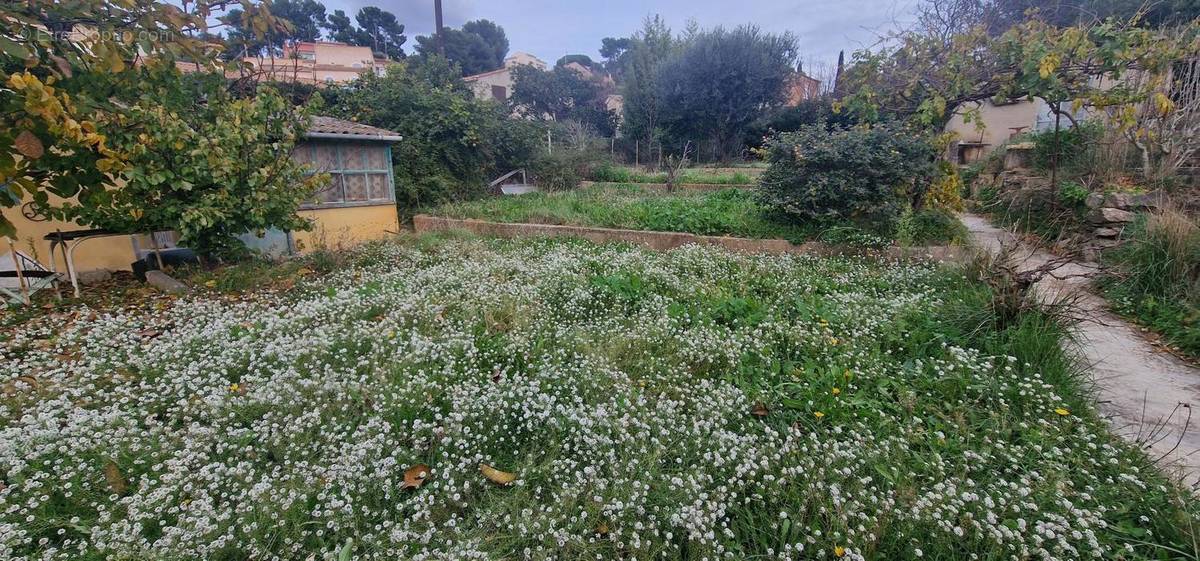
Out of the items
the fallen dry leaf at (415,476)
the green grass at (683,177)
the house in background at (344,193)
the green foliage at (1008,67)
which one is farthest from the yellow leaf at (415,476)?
the green grass at (683,177)

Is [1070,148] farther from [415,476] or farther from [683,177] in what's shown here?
[415,476]

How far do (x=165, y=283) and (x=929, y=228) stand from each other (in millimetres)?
9123

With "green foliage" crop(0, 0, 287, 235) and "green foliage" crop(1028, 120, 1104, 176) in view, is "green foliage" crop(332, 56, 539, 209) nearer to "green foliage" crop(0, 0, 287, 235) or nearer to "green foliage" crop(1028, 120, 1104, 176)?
"green foliage" crop(0, 0, 287, 235)

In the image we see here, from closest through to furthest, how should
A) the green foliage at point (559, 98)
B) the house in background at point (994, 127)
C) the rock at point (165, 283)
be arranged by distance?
the rock at point (165, 283) < the house in background at point (994, 127) < the green foliage at point (559, 98)

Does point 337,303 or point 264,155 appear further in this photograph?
point 264,155

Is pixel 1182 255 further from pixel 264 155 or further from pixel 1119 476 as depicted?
pixel 264 155

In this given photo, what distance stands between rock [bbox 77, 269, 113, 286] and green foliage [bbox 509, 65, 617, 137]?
75.7 feet

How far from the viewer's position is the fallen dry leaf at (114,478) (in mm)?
2100

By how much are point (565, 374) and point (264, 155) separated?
4.63m

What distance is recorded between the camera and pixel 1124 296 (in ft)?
14.0

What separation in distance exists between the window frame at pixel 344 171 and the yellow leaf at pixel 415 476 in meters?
8.02

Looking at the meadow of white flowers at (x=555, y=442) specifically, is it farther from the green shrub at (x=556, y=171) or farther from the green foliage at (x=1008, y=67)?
the green shrub at (x=556, y=171)

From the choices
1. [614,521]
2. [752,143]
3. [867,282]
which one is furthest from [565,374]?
[752,143]

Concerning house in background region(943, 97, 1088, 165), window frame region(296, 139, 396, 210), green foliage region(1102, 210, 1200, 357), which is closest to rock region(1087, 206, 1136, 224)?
green foliage region(1102, 210, 1200, 357)
